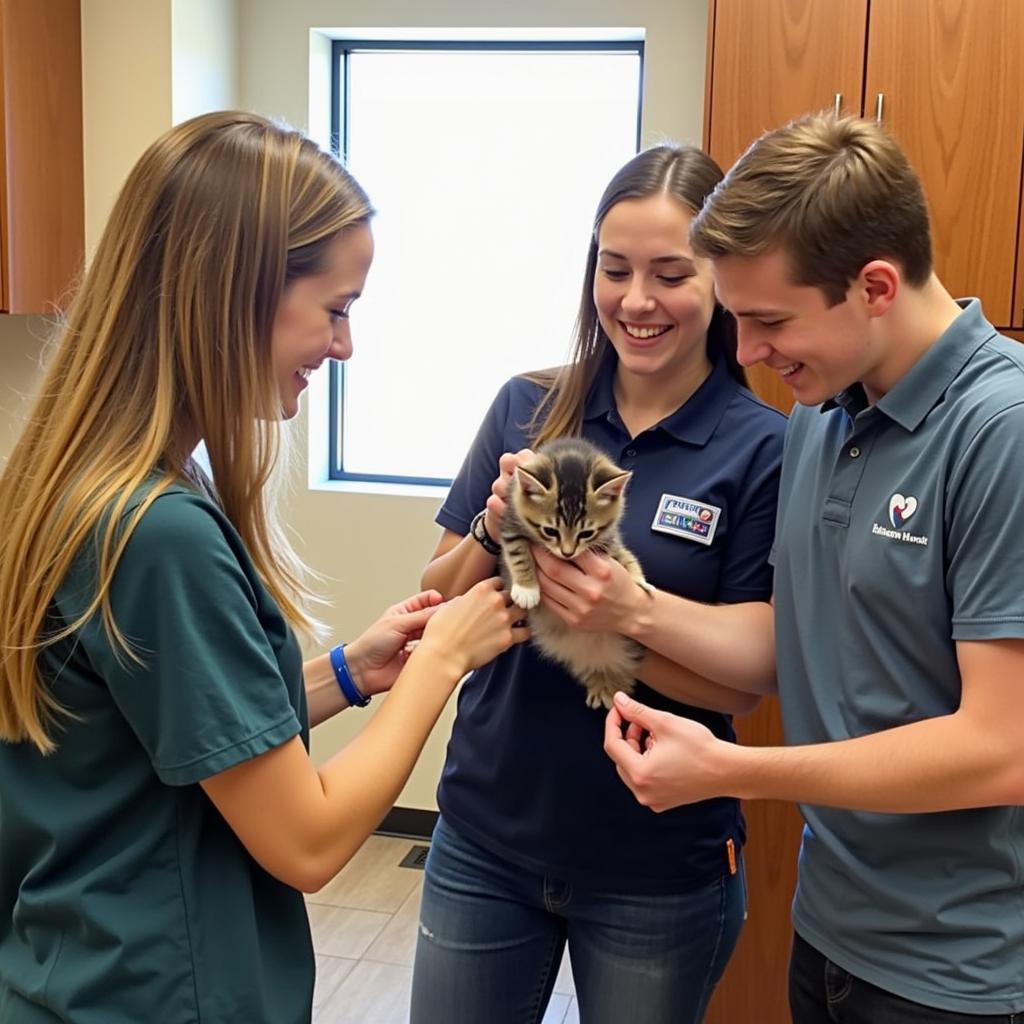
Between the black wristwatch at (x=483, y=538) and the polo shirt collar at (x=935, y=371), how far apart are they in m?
0.66

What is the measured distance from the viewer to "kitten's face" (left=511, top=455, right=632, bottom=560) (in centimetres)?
157

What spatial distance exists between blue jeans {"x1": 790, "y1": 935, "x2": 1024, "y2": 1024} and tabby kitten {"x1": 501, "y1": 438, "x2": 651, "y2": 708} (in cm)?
45

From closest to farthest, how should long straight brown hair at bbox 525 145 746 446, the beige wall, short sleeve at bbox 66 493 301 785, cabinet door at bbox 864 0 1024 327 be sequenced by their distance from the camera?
1. short sleeve at bbox 66 493 301 785
2. long straight brown hair at bbox 525 145 746 446
3. cabinet door at bbox 864 0 1024 327
4. the beige wall

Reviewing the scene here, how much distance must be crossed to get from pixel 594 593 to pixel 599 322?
499mm

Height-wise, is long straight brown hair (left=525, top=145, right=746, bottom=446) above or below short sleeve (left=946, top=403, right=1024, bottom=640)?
above

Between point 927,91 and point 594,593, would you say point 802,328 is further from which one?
point 927,91

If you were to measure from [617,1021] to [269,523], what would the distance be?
90 centimetres

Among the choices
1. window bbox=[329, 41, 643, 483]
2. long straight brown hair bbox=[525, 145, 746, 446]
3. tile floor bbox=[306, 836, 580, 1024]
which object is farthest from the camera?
window bbox=[329, 41, 643, 483]

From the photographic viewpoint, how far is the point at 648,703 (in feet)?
5.65

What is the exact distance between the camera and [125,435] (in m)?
1.12

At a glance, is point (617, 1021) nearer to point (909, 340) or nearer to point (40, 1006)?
point (40, 1006)

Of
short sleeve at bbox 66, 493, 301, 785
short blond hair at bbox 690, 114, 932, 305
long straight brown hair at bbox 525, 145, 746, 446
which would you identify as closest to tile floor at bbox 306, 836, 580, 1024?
long straight brown hair at bbox 525, 145, 746, 446

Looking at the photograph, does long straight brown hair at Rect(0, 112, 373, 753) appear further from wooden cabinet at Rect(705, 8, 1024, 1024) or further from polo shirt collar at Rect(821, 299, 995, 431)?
wooden cabinet at Rect(705, 8, 1024, 1024)

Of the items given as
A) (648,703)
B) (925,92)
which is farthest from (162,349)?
(925,92)
